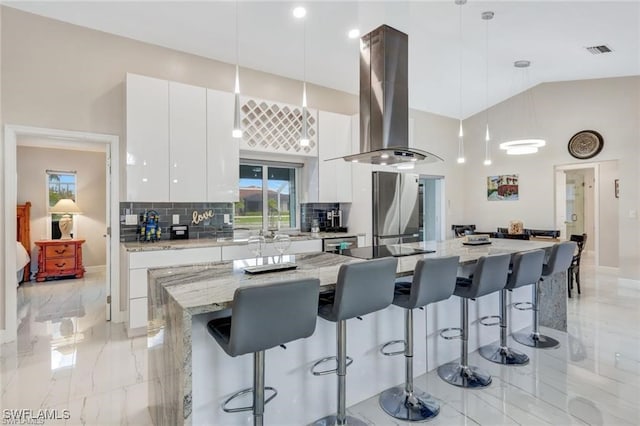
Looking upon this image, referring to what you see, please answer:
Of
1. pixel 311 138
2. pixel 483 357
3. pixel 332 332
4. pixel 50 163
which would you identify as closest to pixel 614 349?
pixel 483 357

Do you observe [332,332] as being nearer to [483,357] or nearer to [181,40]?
[483,357]

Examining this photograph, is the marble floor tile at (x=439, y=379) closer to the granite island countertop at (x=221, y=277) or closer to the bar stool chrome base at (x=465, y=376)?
the bar stool chrome base at (x=465, y=376)

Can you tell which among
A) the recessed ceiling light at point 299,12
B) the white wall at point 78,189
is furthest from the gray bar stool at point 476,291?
the white wall at point 78,189

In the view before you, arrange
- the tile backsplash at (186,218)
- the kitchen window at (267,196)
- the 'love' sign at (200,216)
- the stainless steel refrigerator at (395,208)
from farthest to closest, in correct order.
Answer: the stainless steel refrigerator at (395,208) < the kitchen window at (267,196) < the 'love' sign at (200,216) < the tile backsplash at (186,218)

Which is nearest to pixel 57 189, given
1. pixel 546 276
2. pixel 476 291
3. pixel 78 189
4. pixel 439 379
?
pixel 78 189

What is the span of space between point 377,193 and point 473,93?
3292mm

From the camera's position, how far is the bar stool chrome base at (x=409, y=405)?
218 cm

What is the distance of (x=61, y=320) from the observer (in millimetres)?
4016

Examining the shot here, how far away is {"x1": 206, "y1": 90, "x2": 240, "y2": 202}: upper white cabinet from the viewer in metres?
4.14

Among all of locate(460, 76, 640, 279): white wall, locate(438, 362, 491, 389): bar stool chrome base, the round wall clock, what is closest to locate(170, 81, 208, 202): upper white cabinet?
locate(438, 362, 491, 389): bar stool chrome base

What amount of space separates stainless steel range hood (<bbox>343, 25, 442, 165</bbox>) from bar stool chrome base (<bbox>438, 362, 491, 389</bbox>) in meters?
1.84

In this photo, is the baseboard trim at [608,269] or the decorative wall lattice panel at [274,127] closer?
the decorative wall lattice panel at [274,127]

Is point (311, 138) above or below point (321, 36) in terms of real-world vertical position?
below

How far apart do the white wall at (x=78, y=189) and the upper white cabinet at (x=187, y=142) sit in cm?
410
